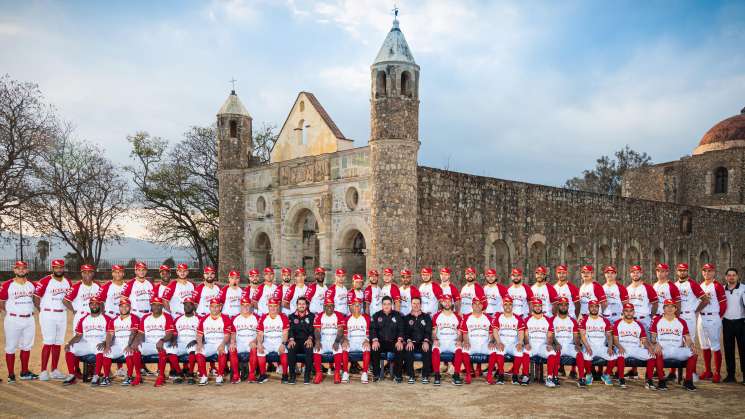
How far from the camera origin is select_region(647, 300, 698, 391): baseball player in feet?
29.0

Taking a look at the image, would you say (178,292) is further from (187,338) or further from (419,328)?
(419,328)

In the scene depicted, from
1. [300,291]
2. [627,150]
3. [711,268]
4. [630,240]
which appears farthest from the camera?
[627,150]

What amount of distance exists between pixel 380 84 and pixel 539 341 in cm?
1089

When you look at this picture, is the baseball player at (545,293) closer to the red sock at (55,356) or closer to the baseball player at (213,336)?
the baseball player at (213,336)

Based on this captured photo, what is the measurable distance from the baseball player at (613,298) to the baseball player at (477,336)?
2.02 m

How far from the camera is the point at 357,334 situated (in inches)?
378

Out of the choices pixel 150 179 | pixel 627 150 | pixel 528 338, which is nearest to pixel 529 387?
pixel 528 338

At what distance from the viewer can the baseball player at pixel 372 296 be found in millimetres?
10430

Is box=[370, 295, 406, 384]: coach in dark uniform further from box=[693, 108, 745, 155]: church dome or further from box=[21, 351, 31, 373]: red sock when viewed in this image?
box=[693, 108, 745, 155]: church dome

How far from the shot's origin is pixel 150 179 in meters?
32.1

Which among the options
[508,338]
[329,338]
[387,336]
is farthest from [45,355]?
[508,338]

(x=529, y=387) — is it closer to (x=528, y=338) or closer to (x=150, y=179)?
(x=528, y=338)

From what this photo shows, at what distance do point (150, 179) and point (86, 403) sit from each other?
84.5 feet

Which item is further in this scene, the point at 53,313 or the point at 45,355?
the point at 53,313
